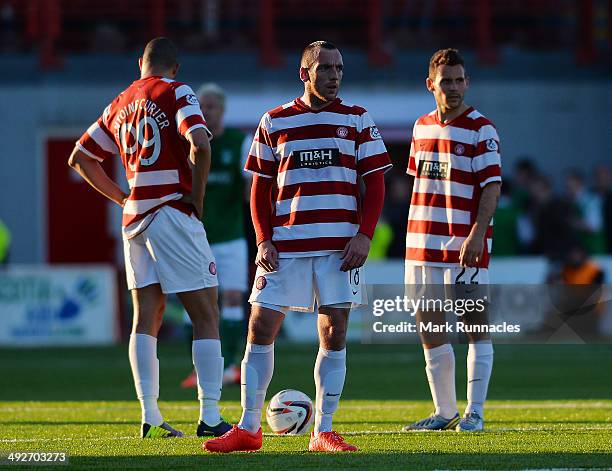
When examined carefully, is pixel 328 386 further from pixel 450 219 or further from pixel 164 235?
pixel 450 219

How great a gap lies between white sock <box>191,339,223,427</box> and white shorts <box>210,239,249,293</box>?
3497 millimetres

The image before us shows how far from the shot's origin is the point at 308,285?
23.1 ft

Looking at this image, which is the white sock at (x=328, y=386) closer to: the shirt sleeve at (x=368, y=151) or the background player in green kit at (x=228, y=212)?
the shirt sleeve at (x=368, y=151)

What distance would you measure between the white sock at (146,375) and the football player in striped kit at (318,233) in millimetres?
746

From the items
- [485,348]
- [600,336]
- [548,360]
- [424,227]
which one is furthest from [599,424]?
[600,336]

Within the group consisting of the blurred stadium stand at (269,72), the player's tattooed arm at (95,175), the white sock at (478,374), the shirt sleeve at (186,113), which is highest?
the blurred stadium stand at (269,72)

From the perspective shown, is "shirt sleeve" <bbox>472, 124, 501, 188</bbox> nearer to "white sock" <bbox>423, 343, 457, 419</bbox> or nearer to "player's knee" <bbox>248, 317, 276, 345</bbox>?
"white sock" <bbox>423, 343, 457, 419</bbox>

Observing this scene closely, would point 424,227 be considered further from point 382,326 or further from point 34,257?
point 34,257

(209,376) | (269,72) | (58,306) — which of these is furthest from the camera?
(269,72)

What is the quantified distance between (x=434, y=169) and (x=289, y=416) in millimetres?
1684

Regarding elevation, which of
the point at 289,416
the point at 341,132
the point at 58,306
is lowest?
the point at 58,306

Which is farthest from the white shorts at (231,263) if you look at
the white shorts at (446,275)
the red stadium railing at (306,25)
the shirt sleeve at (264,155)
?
the red stadium railing at (306,25)

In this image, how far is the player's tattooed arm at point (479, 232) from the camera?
7.86 meters

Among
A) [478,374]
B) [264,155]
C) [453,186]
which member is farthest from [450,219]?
[264,155]
